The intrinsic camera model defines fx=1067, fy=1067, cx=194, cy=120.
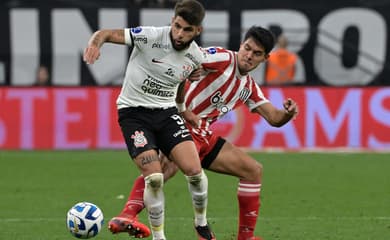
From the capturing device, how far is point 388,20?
22016mm

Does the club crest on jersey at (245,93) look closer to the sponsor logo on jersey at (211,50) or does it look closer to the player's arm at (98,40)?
the sponsor logo on jersey at (211,50)

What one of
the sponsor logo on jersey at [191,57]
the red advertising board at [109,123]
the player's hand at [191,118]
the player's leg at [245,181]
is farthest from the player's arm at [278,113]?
the red advertising board at [109,123]

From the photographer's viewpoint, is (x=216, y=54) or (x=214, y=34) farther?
(x=214, y=34)

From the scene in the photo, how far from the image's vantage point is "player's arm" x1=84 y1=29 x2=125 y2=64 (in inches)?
313

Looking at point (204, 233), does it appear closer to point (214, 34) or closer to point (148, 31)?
point (148, 31)

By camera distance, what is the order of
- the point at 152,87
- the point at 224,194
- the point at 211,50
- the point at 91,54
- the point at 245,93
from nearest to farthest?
the point at 91,54 < the point at 152,87 < the point at 211,50 < the point at 245,93 < the point at 224,194

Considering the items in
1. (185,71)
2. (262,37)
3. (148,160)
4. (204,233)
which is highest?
(262,37)

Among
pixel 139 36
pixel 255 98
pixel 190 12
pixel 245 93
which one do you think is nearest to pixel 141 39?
pixel 139 36

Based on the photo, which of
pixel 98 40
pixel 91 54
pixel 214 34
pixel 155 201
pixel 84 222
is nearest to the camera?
pixel 91 54

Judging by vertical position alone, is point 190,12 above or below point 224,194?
above

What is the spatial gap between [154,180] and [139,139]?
1.21 ft

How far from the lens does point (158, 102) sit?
871 cm

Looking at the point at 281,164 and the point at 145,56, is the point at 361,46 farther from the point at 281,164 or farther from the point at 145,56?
the point at 145,56

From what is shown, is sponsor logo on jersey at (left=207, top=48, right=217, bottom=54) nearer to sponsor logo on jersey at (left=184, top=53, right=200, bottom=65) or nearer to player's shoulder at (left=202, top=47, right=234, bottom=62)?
player's shoulder at (left=202, top=47, right=234, bottom=62)
